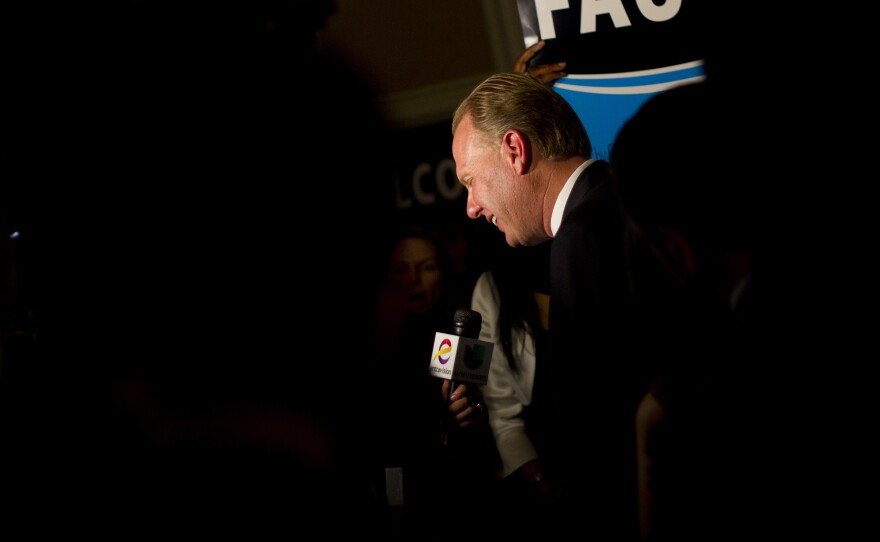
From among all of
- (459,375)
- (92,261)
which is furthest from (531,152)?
(92,261)

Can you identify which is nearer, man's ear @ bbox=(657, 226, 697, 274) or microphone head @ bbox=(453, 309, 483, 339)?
man's ear @ bbox=(657, 226, 697, 274)

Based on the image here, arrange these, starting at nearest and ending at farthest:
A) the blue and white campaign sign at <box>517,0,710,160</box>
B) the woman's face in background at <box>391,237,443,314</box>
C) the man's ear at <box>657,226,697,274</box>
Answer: the man's ear at <box>657,226,697,274</box> < the blue and white campaign sign at <box>517,0,710,160</box> < the woman's face in background at <box>391,237,443,314</box>

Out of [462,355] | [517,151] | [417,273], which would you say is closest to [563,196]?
[517,151]

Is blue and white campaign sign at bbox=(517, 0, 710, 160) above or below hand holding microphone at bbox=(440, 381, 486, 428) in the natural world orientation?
above

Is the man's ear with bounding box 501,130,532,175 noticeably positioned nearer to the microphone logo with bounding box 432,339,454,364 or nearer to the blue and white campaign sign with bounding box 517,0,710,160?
the microphone logo with bounding box 432,339,454,364

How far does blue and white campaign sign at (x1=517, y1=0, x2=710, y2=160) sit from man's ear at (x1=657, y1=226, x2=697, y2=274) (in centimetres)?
115

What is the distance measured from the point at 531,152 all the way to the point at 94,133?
4.21 feet

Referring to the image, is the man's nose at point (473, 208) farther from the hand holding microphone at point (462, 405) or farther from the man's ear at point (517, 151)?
the hand holding microphone at point (462, 405)

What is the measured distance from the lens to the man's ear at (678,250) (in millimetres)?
1263

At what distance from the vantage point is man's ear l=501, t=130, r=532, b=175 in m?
1.88

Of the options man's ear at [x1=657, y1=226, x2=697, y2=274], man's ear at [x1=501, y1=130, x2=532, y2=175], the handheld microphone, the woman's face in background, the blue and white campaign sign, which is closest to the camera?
man's ear at [x1=657, y1=226, x2=697, y2=274]

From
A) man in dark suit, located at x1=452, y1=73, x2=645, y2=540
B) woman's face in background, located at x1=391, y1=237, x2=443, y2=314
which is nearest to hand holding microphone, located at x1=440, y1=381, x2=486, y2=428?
man in dark suit, located at x1=452, y1=73, x2=645, y2=540

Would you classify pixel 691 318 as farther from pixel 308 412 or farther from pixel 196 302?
pixel 196 302

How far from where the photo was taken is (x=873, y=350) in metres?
1.08
